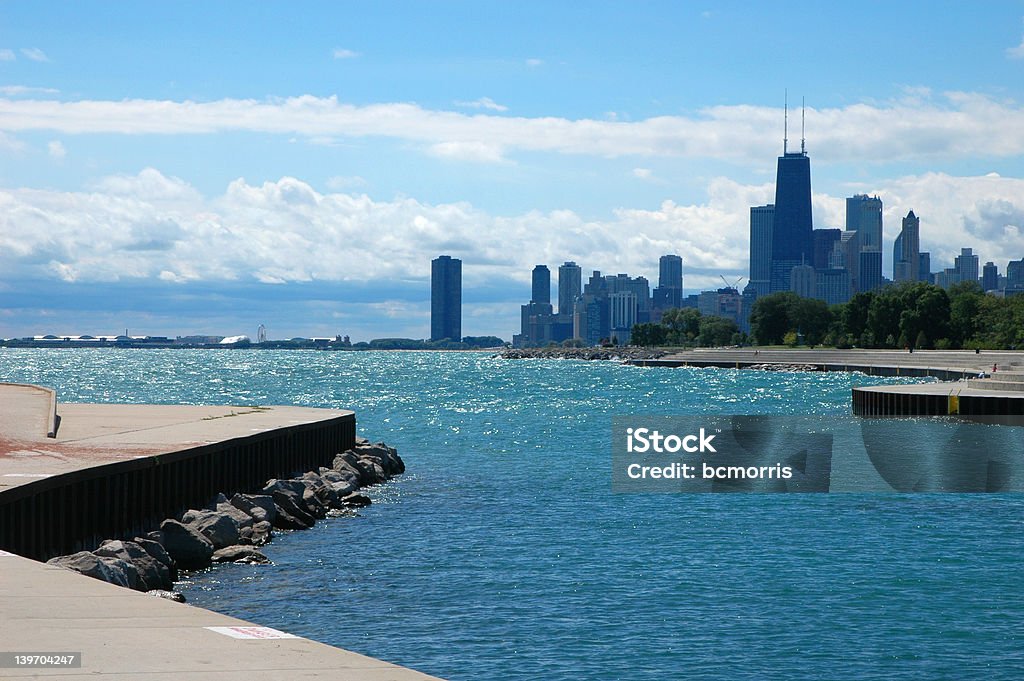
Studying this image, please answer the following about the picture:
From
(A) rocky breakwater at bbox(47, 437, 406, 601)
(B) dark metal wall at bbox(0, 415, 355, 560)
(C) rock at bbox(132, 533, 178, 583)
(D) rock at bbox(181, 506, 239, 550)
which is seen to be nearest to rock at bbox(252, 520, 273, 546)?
(A) rocky breakwater at bbox(47, 437, 406, 601)

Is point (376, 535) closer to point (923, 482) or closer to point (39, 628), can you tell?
point (39, 628)

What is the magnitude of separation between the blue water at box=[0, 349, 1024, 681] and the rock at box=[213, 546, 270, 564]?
0.53 m

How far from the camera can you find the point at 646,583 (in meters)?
Result: 24.5

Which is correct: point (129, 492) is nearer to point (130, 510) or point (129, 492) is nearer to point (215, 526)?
point (130, 510)

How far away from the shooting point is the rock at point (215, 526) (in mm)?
27250

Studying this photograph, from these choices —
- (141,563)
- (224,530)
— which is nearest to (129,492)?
(224,530)

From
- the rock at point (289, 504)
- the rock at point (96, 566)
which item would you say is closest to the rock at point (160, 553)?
the rock at point (96, 566)

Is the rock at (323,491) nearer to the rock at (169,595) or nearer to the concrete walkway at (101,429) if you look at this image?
the concrete walkway at (101,429)

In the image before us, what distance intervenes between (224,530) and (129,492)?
2258mm

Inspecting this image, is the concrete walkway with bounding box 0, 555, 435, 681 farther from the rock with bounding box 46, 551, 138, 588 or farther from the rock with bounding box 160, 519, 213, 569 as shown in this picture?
the rock with bounding box 160, 519, 213, 569

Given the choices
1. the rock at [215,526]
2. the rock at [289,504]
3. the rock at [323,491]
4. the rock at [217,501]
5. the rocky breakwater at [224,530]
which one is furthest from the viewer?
the rock at [323,491]

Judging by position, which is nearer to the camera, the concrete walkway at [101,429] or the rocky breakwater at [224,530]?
the rocky breakwater at [224,530]

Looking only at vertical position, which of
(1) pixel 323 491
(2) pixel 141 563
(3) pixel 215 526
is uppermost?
(2) pixel 141 563

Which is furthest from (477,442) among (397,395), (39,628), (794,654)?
(397,395)
